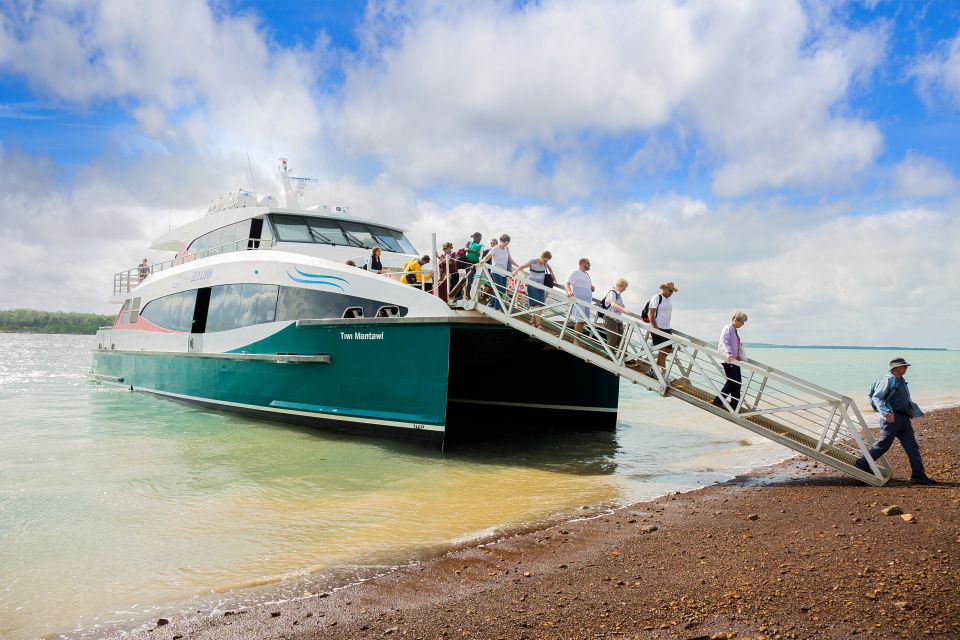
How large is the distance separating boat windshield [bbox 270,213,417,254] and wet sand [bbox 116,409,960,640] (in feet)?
30.6

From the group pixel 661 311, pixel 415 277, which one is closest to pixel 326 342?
pixel 415 277

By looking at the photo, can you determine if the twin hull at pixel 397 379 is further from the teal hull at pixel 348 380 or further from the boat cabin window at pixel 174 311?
the boat cabin window at pixel 174 311

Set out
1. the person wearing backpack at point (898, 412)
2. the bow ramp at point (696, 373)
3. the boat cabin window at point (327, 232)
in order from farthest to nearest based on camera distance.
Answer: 1. the boat cabin window at point (327, 232)
2. the bow ramp at point (696, 373)
3. the person wearing backpack at point (898, 412)

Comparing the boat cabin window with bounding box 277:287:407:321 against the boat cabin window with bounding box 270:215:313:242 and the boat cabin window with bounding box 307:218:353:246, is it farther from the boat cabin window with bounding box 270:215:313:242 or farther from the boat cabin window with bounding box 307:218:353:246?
the boat cabin window with bounding box 307:218:353:246

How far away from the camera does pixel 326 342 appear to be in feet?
35.8

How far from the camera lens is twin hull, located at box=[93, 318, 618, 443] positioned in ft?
32.6

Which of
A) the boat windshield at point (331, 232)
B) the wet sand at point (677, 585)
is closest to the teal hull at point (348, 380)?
the boat windshield at point (331, 232)

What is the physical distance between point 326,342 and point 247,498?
3835 mm

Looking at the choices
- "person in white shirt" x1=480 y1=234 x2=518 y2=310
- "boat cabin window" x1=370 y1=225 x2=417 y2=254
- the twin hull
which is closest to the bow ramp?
"person in white shirt" x1=480 y1=234 x2=518 y2=310

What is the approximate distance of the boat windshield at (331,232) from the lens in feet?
44.8

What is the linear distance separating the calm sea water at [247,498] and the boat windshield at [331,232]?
402 centimetres

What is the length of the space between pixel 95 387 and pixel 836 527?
23.3 m

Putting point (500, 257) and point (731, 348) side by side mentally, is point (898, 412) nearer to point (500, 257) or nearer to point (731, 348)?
point (731, 348)

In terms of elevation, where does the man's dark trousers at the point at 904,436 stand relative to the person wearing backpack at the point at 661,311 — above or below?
below
